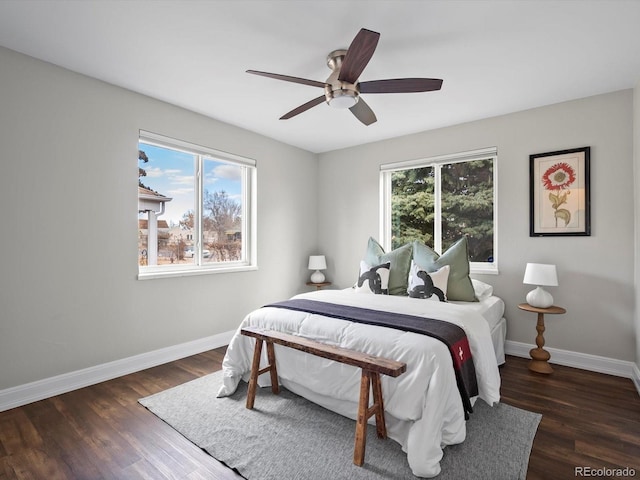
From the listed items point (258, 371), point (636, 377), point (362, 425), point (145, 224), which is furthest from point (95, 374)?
point (636, 377)

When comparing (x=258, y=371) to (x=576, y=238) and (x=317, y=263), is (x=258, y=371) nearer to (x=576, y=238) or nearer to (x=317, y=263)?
(x=317, y=263)

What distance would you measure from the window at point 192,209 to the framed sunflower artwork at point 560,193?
3.13m

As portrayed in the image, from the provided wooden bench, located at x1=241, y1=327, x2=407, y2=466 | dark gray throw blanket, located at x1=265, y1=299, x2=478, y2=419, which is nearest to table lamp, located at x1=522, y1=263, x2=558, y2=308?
Result: dark gray throw blanket, located at x1=265, y1=299, x2=478, y2=419

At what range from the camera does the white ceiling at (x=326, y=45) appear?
195 cm

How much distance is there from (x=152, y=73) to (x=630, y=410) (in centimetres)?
437

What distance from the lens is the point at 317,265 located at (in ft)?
15.4

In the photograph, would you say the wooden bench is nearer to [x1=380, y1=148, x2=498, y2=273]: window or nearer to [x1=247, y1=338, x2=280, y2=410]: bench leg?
[x1=247, y1=338, x2=280, y2=410]: bench leg

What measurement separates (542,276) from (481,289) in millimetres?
546

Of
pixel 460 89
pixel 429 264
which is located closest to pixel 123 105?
pixel 460 89

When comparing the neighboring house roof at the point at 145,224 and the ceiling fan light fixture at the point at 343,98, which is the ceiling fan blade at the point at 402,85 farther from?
the neighboring house roof at the point at 145,224

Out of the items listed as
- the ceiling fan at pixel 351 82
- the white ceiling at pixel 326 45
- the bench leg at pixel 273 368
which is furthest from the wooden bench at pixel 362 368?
the white ceiling at pixel 326 45

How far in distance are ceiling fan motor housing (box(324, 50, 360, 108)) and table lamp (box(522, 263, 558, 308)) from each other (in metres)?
2.21

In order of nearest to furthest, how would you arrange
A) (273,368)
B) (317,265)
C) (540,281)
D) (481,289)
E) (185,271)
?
1. (273,368)
2. (540,281)
3. (481,289)
4. (185,271)
5. (317,265)

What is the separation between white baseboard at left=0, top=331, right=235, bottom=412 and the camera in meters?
2.40
